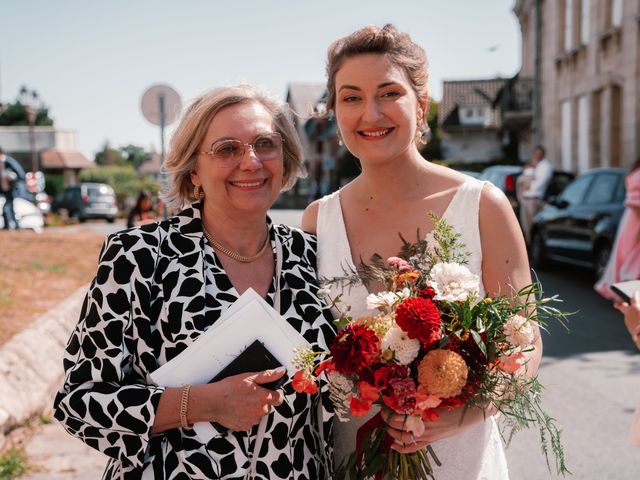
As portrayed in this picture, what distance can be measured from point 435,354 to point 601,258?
32.1 ft

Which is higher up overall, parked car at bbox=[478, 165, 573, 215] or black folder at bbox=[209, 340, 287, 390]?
black folder at bbox=[209, 340, 287, 390]

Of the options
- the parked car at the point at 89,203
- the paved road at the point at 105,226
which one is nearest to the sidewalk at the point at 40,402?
the paved road at the point at 105,226

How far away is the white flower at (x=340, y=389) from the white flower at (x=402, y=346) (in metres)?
0.16

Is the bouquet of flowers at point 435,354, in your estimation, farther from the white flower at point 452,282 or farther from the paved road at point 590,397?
the paved road at point 590,397

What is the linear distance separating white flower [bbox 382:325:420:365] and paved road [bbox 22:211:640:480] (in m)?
1.66

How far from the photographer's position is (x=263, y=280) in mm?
2678

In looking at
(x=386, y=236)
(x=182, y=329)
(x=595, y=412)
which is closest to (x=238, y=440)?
(x=182, y=329)

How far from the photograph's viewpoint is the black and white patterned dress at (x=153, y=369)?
7.60 ft

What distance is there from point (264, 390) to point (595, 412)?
4300 millimetres

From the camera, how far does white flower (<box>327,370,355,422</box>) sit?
2.19m

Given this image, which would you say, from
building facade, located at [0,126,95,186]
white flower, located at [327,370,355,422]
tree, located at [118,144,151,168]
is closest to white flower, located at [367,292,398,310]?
white flower, located at [327,370,355,422]

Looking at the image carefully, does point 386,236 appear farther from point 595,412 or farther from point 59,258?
point 59,258

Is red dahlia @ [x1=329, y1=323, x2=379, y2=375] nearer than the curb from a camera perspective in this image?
Yes

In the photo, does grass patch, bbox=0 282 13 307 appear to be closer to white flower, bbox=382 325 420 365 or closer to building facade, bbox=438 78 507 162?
white flower, bbox=382 325 420 365
